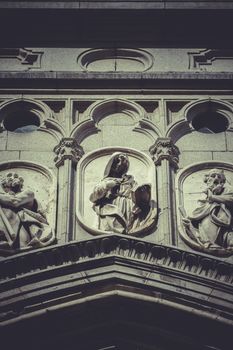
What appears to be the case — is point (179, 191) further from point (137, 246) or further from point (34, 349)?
point (34, 349)

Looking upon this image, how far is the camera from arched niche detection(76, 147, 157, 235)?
20.2m

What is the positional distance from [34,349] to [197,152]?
181 inches

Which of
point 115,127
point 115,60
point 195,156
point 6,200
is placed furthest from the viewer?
point 115,60

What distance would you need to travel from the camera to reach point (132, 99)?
2211 centimetres

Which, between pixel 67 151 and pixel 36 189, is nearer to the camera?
pixel 36 189

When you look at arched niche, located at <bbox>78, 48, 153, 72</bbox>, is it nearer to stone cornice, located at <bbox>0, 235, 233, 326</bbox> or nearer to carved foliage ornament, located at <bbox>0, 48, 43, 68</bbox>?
carved foliage ornament, located at <bbox>0, 48, 43, 68</bbox>

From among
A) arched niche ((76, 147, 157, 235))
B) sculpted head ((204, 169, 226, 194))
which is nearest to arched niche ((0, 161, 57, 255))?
arched niche ((76, 147, 157, 235))

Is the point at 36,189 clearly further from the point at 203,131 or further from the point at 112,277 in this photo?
the point at 203,131

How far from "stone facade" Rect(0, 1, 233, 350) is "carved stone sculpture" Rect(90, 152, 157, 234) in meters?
0.02

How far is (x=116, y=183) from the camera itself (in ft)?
66.9

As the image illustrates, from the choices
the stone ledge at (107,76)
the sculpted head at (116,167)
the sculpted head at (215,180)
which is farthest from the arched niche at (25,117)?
the sculpted head at (215,180)

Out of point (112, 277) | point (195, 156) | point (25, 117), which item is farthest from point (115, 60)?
point (112, 277)

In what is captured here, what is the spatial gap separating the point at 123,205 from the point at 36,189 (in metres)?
1.50

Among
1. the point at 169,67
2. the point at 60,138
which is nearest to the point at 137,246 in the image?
the point at 60,138
